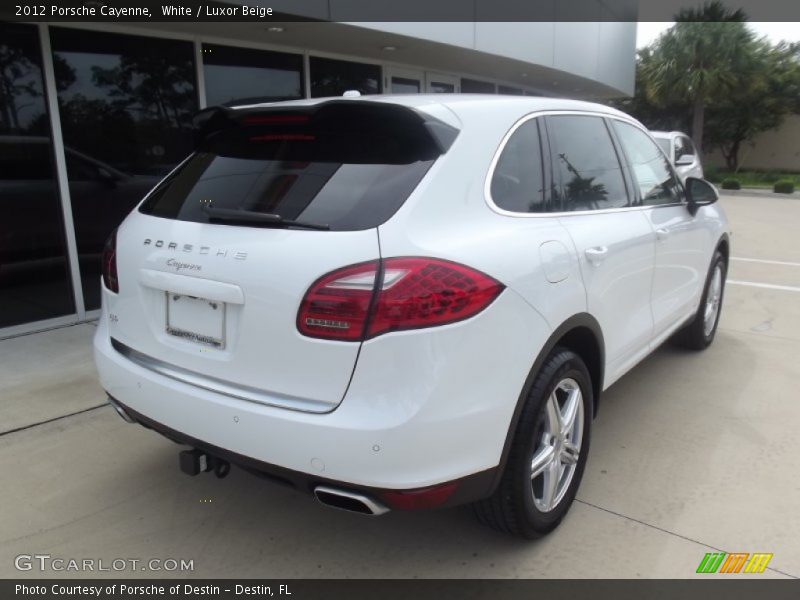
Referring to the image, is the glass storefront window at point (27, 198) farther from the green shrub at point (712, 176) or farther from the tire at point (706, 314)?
the green shrub at point (712, 176)

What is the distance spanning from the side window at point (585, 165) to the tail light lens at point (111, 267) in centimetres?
188

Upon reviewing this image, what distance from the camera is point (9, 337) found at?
5.35m

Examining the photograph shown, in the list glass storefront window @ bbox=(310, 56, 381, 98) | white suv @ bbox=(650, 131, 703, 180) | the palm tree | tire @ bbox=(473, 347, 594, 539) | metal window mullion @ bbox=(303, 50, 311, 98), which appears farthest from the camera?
the palm tree

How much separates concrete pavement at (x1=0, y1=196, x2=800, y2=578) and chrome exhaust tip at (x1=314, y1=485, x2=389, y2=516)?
1.88 ft

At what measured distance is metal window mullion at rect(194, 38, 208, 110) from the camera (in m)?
6.70

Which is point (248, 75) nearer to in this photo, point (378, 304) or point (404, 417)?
point (378, 304)

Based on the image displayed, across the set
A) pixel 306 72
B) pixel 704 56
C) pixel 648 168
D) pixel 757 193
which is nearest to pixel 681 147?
pixel 306 72

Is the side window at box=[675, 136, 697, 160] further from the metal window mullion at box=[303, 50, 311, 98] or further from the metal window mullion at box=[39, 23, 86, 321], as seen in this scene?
the metal window mullion at box=[39, 23, 86, 321]

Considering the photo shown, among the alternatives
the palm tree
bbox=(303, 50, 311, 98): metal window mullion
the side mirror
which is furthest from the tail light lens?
the palm tree

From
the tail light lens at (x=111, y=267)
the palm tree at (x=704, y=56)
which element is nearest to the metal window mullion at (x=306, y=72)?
the tail light lens at (x=111, y=267)

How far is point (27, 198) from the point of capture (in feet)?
18.2

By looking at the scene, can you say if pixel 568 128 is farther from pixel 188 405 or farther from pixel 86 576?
pixel 86 576

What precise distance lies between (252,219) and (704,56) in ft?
107

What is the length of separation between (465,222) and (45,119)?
4875 millimetres
